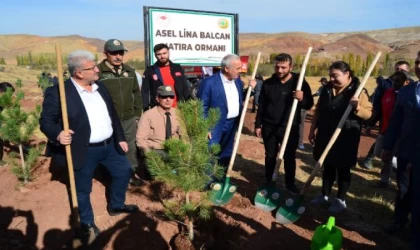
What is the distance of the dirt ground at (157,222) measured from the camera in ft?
10.2

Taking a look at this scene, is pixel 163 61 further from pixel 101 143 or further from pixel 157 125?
pixel 101 143

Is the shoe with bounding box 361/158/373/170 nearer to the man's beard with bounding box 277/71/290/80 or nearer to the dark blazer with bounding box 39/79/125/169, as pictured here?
the man's beard with bounding box 277/71/290/80

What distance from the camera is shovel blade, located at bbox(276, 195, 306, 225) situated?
3.46 m

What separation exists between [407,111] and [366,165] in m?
3.30

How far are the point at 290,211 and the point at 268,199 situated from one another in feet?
1.05

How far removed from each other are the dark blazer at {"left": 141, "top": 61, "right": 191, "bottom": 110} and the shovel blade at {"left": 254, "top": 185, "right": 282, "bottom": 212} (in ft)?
5.08

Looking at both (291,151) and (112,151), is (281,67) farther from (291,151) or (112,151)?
(112,151)

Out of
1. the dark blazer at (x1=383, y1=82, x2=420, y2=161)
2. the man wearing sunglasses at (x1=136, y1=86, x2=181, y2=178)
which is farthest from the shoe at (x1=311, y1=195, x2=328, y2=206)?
the man wearing sunglasses at (x1=136, y1=86, x2=181, y2=178)

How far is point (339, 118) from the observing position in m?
3.54

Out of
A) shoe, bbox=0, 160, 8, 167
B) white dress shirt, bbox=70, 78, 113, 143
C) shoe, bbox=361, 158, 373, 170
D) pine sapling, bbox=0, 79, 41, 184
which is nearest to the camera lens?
white dress shirt, bbox=70, 78, 113, 143

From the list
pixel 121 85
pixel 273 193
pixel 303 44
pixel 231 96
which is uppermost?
pixel 303 44

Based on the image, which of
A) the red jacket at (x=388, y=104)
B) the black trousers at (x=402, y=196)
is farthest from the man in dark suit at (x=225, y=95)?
the red jacket at (x=388, y=104)

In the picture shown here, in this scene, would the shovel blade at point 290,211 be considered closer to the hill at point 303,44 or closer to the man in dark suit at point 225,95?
the man in dark suit at point 225,95

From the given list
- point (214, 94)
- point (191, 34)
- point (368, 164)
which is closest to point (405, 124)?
point (214, 94)
